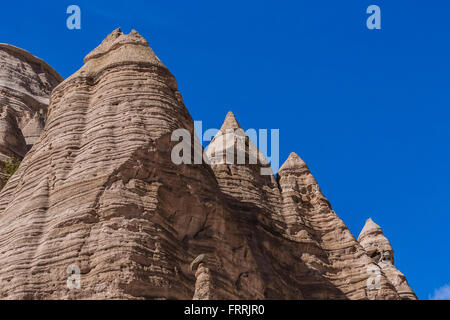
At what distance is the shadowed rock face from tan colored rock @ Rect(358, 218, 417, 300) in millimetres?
11152

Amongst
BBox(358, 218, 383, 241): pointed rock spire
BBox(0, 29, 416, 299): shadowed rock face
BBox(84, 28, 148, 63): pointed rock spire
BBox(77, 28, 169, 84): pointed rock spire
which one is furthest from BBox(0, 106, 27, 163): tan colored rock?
BBox(358, 218, 383, 241): pointed rock spire

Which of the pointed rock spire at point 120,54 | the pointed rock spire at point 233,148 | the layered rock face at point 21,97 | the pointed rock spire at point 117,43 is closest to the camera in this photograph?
the pointed rock spire at point 120,54

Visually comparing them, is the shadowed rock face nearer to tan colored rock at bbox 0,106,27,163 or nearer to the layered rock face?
tan colored rock at bbox 0,106,27,163

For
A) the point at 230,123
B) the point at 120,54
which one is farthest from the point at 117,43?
the point at 230,123

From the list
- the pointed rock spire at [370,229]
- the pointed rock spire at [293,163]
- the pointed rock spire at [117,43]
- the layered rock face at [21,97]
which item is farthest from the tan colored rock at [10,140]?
the pointed rock spire at [370,229]

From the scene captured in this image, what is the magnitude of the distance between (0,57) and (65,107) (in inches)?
1451

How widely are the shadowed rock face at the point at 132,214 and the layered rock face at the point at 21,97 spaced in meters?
11.9

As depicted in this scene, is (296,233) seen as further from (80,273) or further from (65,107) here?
(80,273)

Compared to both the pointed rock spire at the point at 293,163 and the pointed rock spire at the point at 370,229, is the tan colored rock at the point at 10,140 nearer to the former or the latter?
the pointed rock spire at the point at 293,163

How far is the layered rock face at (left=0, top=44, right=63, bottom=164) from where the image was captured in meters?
38.1

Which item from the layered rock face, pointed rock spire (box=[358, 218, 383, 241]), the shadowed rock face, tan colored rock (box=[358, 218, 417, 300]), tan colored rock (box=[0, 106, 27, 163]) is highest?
the layered rock face

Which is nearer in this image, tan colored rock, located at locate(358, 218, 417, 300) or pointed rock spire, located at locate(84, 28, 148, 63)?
pointed rock spire, located at locate(84, 28, 148, 63)

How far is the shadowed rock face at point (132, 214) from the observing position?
19.4m

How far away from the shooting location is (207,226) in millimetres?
22438
